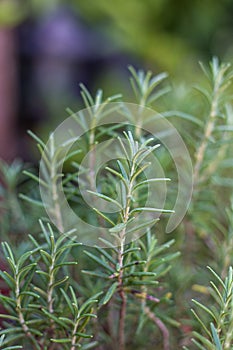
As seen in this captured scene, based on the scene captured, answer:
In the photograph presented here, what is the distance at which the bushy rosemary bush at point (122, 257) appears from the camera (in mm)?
422

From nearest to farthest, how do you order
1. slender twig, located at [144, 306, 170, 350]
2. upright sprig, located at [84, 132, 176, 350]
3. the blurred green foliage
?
1. upright sprig, located at [84, 132, 176, 350]
2. slender twig, located at [144, 306, 170, 350]
3. the blurred green foliage

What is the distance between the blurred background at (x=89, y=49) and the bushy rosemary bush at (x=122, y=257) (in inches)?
40.1

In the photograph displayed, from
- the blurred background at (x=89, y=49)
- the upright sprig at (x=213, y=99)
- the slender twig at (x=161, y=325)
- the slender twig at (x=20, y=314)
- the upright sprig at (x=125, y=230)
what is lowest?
the slender twig at (x=161, y=325)

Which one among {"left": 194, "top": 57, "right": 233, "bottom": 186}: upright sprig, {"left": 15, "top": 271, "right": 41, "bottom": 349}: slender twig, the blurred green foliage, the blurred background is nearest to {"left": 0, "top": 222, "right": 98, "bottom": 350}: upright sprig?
{"left": 15, "top": 271, "right": 41, "bottom": 349}: slender twig

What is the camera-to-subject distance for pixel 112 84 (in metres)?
2.23

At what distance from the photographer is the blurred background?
211 centimetres

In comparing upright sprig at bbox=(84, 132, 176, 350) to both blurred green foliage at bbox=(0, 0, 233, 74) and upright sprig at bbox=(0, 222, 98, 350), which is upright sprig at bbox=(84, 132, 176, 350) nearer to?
upright sprig at bbox=(0, 222, 98, 350)

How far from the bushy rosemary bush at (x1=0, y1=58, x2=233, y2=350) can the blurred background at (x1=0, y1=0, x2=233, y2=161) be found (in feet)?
3.34

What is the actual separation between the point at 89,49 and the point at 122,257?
2.46 m

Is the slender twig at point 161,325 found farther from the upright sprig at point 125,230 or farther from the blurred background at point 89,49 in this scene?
the blurred background at point 89,49

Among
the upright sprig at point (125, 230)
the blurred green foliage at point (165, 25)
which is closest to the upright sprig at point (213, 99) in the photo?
the upright sprig at point (125, 230)

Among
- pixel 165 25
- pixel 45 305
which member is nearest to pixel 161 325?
pixel 45 305

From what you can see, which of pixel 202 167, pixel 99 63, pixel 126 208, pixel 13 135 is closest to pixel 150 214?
pixel 202 167

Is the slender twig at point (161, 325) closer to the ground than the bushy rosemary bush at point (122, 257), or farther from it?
closer to the ground
